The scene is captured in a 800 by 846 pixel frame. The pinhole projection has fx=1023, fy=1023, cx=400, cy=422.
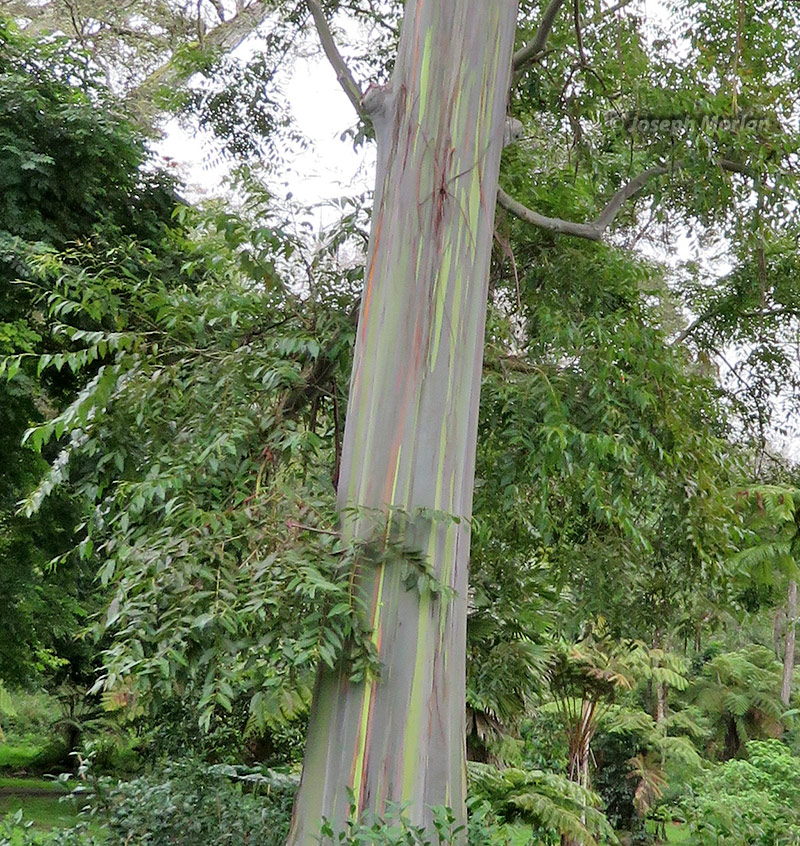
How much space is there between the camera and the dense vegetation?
3871 mm

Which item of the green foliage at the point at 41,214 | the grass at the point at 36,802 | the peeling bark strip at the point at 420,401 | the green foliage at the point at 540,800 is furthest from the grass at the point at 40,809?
the peeling bark strip at the point at 420,401

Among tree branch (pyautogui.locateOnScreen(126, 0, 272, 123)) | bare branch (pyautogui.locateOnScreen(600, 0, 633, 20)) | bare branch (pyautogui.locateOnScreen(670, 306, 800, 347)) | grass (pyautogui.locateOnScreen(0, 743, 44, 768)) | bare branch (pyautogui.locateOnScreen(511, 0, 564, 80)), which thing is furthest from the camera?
grass (pyautogui.locateOnScreen(0, 743, 44, 768))

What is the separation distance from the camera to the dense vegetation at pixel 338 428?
387cm

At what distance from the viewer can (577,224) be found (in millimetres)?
5633

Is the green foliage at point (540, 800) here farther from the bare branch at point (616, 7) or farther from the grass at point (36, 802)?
the bare branch at point (616, 7)

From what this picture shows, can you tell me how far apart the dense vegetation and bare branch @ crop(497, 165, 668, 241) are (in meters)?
0.19

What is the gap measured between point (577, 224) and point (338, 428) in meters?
1.79

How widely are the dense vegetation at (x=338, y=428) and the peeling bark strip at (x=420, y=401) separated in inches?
5.3

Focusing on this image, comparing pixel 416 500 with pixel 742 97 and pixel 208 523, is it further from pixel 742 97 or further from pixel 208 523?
pixel 742 97

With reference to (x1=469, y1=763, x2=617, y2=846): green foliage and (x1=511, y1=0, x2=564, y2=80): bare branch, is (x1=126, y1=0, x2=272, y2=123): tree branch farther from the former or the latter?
(x1=469, y1=763, x2=617, y2=846): green foliage

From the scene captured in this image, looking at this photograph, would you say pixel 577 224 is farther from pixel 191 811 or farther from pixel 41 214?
pixel 41 214

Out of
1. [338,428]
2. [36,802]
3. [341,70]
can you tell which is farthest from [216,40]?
[36,802]

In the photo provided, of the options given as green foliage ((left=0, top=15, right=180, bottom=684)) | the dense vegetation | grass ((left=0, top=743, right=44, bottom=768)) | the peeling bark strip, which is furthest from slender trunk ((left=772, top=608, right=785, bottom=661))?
the peeling bark strip

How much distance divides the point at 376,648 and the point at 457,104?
7.77 ft
